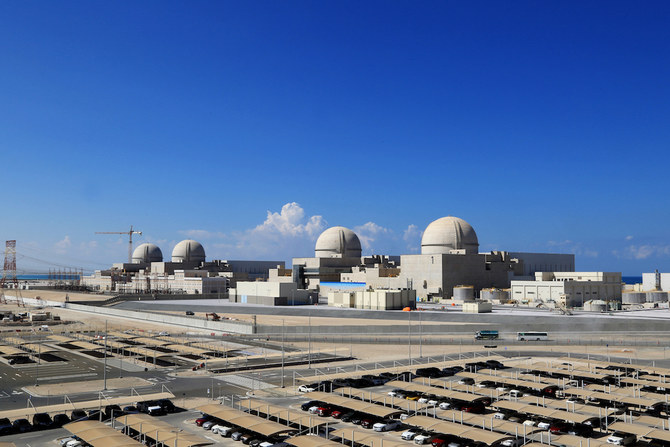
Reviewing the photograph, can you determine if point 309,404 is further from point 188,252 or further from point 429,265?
point 188,252

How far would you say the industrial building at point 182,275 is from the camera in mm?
157750

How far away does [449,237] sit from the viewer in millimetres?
128750

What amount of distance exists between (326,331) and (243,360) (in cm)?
2417

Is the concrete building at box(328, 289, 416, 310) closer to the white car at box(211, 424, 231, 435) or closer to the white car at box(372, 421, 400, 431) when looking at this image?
the white car at box(372, 421, 400, 431)

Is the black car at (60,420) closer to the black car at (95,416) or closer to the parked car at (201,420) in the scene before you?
the black car at (95,416)

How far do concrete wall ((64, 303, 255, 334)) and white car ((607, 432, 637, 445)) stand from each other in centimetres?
5860

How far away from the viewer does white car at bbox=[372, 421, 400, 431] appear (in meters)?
34.8

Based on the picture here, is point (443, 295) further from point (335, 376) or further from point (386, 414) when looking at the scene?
point (386, 414)

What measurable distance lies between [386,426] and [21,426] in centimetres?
2170

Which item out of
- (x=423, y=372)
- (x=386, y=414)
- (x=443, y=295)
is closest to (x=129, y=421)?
(x=386, y=414)

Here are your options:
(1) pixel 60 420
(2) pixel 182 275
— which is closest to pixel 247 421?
(1) pixel 60 420

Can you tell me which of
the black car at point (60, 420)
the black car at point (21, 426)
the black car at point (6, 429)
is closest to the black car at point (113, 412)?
the black car at point (60, 420)

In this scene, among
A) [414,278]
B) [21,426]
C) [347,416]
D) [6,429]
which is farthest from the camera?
[414,278]

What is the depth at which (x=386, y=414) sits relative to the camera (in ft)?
116
